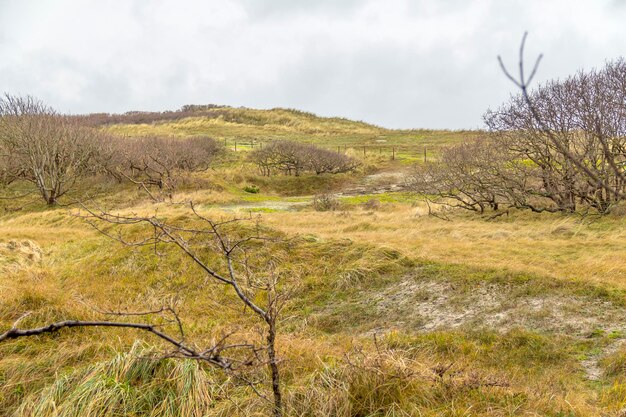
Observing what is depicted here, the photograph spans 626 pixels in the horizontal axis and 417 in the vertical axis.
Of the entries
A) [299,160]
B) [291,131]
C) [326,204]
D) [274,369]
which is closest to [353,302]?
[274,369]

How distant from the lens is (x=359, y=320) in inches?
269

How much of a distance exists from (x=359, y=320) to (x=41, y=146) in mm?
24917

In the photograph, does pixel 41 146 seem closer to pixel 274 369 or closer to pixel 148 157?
pixel 148 157

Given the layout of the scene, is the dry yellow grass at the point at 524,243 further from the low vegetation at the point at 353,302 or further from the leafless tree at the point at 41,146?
the leafless tree at the point at 41,146

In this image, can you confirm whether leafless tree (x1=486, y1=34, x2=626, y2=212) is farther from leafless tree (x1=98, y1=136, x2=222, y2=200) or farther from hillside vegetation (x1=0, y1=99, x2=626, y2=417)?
leafless tree (x1=98, y1=136, x2=222, y2=200)

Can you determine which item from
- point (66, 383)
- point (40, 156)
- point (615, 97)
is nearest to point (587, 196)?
point (615, 97)

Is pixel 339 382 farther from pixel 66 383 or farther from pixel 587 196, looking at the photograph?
pixel 587 196

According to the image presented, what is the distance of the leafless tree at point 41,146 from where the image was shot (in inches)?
969

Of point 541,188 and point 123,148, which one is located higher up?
point 123,148

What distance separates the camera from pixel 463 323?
20.2ft

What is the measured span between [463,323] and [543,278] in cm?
172

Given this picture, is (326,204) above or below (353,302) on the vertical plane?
above

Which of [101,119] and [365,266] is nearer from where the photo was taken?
[365,266]

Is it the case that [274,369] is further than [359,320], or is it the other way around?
[359,320]
